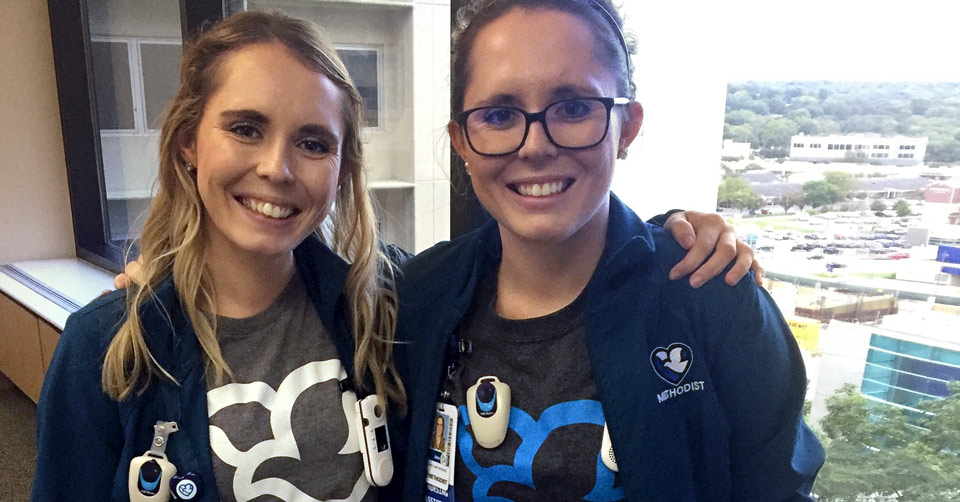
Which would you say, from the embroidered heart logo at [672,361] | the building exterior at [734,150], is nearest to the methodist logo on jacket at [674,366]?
the embroidered heart logo at [672,361]

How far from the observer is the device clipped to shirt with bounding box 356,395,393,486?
1.29m

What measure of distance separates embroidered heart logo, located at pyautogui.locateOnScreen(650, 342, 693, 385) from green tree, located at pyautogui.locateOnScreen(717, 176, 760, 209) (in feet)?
1.74

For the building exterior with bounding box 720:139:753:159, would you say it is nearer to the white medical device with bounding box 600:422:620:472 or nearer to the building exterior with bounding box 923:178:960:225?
the building exterior with bounding box 923:178:960:225

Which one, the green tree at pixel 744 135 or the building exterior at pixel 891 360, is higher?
the green tree at pixel 744 135

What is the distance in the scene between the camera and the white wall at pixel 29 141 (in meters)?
4.00

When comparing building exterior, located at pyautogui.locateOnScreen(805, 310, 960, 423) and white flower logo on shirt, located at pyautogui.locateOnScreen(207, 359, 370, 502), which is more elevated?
building exterior, located at pyautogui.locateOnScreen(805, 310, 960, 423)

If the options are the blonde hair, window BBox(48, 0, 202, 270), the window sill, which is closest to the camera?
the blonde hair

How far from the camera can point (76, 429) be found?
1.21 m

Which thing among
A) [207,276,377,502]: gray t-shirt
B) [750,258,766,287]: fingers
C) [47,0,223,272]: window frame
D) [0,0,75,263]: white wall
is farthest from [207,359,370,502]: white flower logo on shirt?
[0,0,75,263]: white wall

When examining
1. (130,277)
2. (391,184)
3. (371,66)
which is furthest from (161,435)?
(371,66)

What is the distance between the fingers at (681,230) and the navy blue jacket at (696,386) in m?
0.03

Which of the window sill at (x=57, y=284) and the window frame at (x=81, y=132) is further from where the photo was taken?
the window frame at (x=81, y=132)

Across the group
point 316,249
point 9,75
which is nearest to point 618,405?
point 316,249

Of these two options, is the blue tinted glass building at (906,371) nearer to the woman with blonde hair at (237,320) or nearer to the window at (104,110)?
the woman with blonde hair at (237,320)
